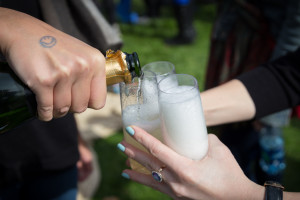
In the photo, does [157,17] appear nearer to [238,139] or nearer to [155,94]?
[238,139]

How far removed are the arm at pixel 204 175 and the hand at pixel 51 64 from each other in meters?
0.22

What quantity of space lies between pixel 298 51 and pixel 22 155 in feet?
4.02

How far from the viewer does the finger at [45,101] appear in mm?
652

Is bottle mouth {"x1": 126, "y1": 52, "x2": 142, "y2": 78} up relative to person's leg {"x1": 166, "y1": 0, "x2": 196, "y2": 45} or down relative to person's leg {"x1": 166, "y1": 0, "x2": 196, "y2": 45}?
up

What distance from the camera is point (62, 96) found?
68 cm

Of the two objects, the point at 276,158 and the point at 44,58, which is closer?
the point at 44,58

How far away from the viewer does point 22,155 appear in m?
1.12

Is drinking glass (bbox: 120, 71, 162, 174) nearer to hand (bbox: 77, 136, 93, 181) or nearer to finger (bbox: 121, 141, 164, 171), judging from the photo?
finger (bbox: 121, 141, 164, 171)

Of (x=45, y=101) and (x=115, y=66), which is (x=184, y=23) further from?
(x=45, y=101)

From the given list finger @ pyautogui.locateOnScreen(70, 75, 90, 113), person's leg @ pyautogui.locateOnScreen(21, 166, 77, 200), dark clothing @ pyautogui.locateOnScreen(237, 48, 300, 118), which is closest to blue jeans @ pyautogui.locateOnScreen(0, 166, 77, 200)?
person's leg @ pyautogui.locateOnScreen(21, 166, 77, 200)

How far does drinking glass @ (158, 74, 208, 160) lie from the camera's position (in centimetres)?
75

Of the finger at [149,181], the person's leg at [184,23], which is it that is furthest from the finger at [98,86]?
the person's leg at [184,23]

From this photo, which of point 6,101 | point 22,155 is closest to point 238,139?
point 22,155

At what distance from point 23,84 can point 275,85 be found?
986 mm
